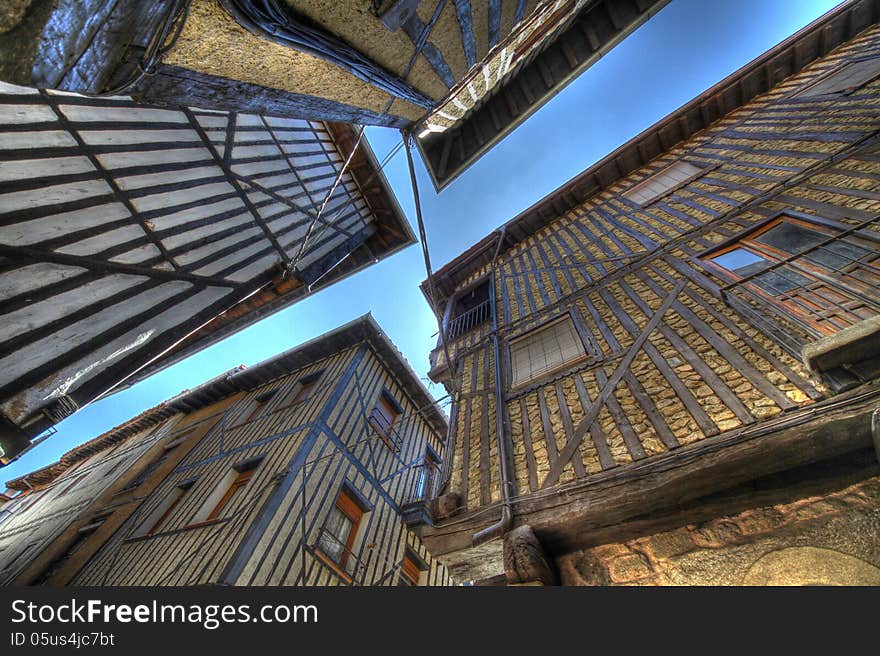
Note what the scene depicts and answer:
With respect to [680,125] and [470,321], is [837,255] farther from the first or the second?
[680,125]

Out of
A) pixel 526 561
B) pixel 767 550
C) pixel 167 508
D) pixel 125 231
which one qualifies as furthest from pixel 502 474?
pixel 167 508

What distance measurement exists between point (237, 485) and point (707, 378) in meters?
8.62

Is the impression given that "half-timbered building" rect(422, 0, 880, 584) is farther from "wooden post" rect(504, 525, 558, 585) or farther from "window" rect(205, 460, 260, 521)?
"window" rect(205, 460, 260, 521)

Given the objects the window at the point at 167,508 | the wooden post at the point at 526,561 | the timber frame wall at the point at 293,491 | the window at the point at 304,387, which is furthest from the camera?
the window at the point at 304,387

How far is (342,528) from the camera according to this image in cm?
677

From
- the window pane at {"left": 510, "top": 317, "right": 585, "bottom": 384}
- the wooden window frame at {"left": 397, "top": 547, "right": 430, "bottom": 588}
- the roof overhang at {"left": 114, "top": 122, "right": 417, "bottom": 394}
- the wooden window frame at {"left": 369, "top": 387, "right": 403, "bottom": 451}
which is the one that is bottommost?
the wooden window frame at {"left": 397, "top": 547, "right": 430, "bottom": 588}

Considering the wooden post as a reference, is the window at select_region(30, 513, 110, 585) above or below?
above

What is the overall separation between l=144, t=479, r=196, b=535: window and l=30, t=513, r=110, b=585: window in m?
2.17

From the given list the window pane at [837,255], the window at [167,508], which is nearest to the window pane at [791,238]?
the window pane at [837,255]

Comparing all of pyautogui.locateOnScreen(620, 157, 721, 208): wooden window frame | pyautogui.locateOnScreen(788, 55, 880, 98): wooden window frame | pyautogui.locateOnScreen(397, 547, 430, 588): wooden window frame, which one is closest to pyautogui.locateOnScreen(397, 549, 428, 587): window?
pyautogui.locateOnScreen(397, 547, 430, 588): wooden window frame

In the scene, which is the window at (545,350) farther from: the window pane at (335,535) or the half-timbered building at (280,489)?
the window pane at (335,535)

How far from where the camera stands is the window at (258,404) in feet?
31.8

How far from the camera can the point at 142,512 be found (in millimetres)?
7910

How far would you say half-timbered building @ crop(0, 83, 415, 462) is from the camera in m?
3.80
